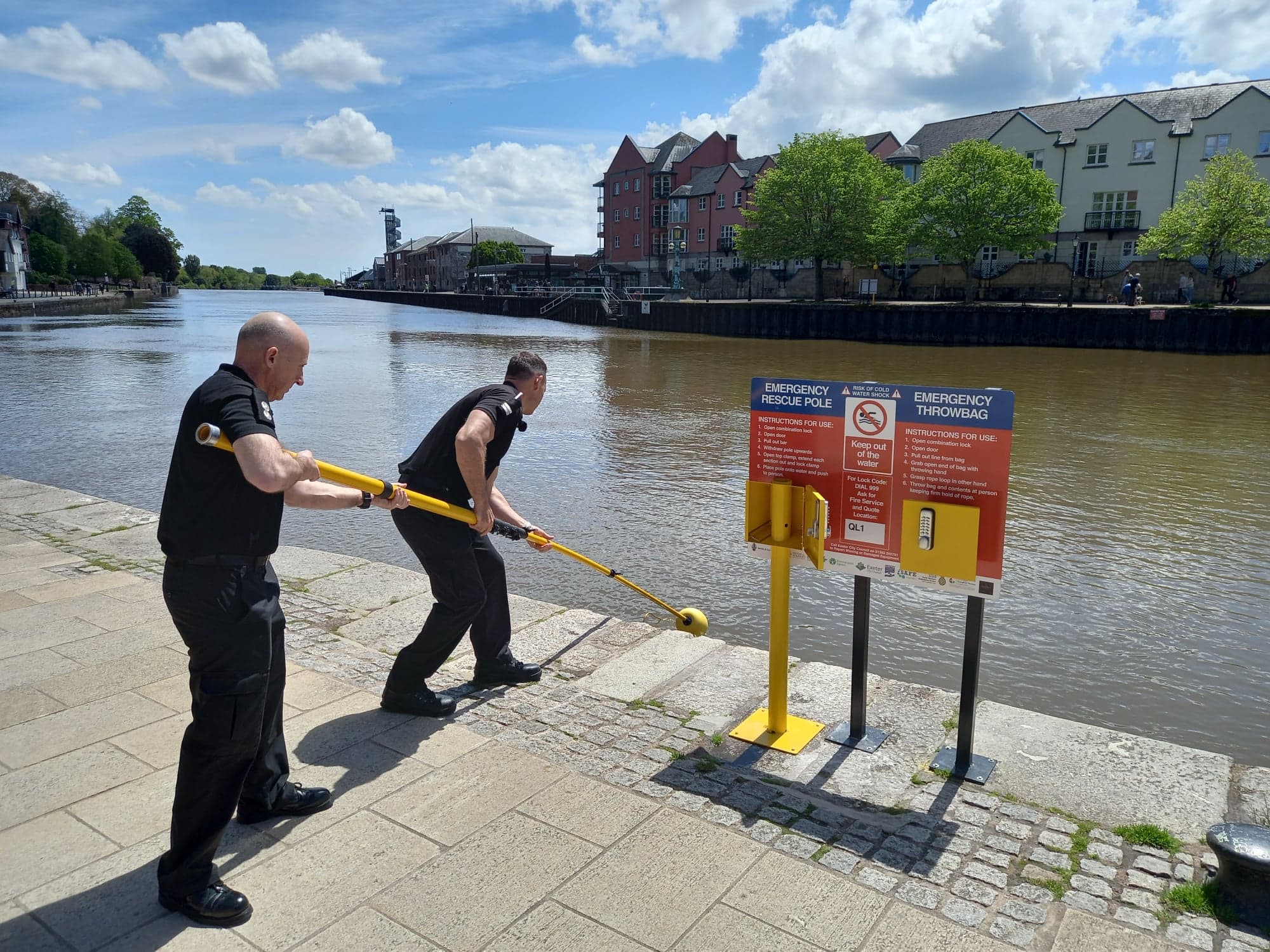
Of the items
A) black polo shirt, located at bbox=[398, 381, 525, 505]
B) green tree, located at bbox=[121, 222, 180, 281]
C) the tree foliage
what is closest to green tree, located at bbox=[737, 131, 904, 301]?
black polo shirt, located at bbox=[398, 381, 525, 505]

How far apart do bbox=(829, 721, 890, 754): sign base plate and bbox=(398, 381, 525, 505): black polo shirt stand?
231 centimetres

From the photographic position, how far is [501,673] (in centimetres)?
553

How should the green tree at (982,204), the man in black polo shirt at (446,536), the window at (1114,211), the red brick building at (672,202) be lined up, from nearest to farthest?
1. the man in black polo shirt at (446,536)
2. the green tree at (982,204)
3. the window at (1114,211)
4. the red brick building at (672,202)

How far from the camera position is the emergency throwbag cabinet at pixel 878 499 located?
4152 millimetres

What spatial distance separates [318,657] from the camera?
19.3ft

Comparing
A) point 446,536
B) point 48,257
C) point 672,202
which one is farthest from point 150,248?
point 446,536

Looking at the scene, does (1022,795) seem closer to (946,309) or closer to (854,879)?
(854,879)

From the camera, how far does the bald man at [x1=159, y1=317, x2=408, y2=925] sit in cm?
330

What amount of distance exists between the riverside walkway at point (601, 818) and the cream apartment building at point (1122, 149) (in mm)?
57754

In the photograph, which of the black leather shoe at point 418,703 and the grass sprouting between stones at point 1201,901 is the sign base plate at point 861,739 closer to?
the grass sprouting between stones at point 1201,901

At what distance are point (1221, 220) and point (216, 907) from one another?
5055 centimetres

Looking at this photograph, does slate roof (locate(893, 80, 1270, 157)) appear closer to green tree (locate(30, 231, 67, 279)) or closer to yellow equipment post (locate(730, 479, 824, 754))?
yellow equipment post (locate(730, 479, 824, 754))

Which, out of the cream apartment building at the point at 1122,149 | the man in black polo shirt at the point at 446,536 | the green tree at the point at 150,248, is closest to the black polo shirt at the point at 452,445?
the man in black polo shirt at the point at 446,536

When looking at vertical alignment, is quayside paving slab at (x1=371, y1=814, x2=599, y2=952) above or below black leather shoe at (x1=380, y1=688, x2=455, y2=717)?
below
